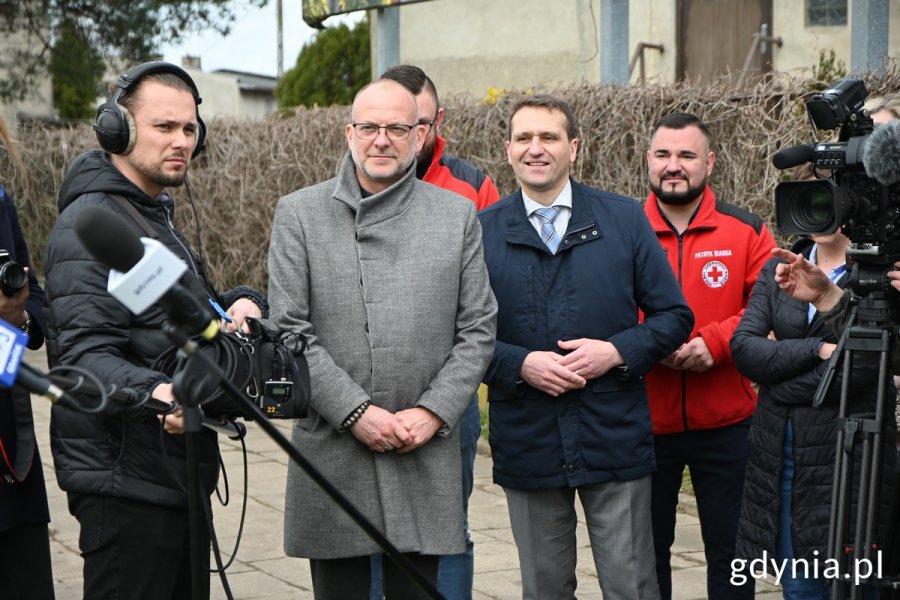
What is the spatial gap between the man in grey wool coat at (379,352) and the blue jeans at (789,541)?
119cm

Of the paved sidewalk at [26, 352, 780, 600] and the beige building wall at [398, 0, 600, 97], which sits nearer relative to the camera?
the paved sidewalk at [26, 352, 780, 600]

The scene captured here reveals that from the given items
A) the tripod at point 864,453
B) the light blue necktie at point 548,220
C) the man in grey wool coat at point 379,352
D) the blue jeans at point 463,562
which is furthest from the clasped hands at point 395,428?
the tripod at point 864,453

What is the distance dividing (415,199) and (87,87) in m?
19.3

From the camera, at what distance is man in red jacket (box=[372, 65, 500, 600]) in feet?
15.7

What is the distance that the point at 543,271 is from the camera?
432 cm

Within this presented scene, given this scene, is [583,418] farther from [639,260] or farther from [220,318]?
[220,318]

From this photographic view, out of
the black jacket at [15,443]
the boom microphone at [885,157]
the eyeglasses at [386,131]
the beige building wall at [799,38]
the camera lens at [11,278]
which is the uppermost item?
the beige building wall at [799,38]

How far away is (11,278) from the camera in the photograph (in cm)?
356

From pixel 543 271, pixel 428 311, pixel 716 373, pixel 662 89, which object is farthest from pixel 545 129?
pixel 662 89

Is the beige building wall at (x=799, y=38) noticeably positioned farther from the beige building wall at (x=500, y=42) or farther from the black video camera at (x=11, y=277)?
the black video camera at (x=11, y=277)

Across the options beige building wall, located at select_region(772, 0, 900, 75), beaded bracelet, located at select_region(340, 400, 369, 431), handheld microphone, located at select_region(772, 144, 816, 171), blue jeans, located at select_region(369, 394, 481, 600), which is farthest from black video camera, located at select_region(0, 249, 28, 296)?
beige building wall, located at select_region(772, 0, 900, 75)

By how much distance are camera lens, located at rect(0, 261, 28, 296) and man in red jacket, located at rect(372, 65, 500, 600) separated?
1.79 m

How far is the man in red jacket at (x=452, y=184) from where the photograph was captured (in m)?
4.78

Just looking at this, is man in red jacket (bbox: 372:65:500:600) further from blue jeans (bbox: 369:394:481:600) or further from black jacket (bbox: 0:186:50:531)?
black jacket (bbox: 0:186:50:531)
